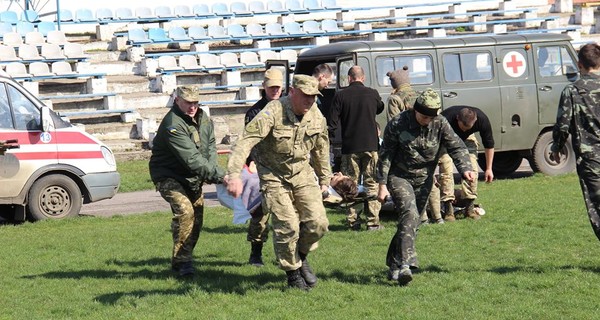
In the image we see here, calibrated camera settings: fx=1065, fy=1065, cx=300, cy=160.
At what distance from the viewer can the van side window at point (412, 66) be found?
56.6 ft

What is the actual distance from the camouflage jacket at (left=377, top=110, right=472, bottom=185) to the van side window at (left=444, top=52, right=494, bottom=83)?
839 centimetres

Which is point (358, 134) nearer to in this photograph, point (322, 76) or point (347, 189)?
point (322, 76)

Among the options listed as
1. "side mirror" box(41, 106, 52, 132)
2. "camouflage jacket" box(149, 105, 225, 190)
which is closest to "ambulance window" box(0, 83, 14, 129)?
"side mirror" box(41, 106, 52, 132)

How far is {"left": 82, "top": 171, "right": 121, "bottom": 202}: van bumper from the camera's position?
52.3ft

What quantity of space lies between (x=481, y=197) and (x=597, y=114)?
6.77m

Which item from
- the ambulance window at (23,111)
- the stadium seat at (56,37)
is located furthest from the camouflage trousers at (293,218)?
the stadium seat at (56,37)

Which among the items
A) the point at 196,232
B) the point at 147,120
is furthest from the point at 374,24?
the point at 196,232

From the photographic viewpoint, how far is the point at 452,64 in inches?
706

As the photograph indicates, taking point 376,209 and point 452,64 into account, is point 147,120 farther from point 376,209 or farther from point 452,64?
point 376,209

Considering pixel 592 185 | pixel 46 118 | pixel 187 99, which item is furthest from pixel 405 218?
pixel 46 118

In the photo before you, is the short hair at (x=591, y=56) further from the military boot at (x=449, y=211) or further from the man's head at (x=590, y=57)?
the military boot at (x=449, y=211)

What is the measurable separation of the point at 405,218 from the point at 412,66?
852cm

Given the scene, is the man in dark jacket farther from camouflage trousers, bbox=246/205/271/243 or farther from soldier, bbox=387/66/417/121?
camouflage trousers, bbox=246/205/271/243

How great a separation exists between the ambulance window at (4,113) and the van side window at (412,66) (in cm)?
584
